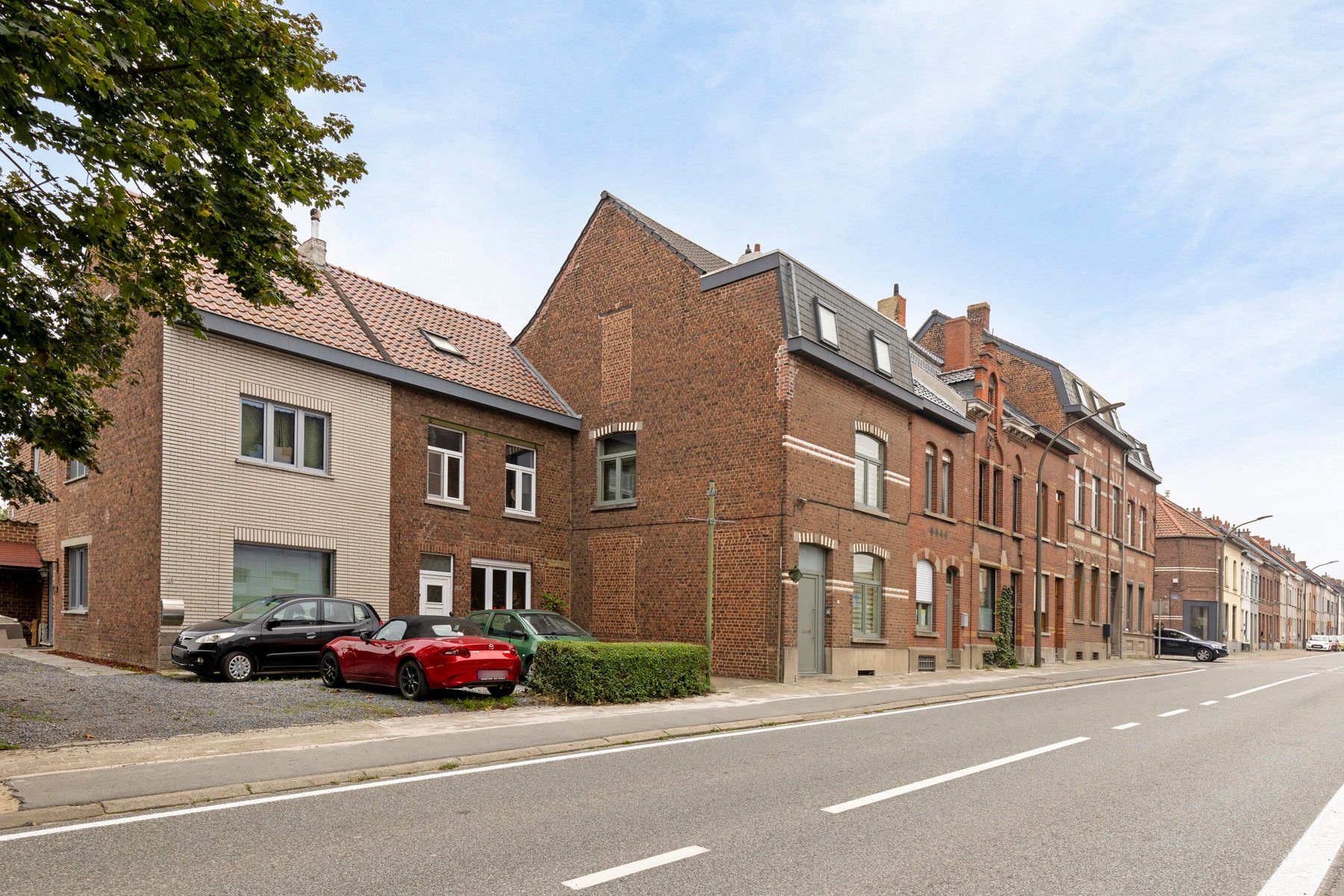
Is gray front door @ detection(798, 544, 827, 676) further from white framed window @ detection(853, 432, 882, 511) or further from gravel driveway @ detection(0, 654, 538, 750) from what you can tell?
gravel driveway @ detection(0, 654, 538, 750)

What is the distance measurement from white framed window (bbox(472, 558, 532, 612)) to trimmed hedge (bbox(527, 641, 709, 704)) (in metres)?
6.84

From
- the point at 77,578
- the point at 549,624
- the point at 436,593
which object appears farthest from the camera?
the point at 436,593

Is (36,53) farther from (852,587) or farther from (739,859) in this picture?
(852,587)

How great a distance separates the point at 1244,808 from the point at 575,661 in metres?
9.22

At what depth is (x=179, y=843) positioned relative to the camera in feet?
20.7

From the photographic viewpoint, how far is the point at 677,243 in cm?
2483

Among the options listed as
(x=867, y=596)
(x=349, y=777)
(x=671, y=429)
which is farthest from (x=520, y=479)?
(x=349, y=777)

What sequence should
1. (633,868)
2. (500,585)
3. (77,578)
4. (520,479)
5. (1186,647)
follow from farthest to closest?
(1186,647) < (520,479) < (500,585) < (77,578) < (633,868)

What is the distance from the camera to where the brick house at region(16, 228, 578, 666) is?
1789cm

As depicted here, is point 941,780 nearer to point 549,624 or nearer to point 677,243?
point 549,624

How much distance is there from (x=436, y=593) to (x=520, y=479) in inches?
142

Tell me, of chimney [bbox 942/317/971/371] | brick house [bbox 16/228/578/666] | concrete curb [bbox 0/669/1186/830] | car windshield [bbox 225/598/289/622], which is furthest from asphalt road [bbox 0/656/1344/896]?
chimney [bbox 942/317/971/371]

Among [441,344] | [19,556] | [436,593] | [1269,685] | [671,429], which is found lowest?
[1269,685]

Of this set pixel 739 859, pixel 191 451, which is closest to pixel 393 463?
pixel 191 451
